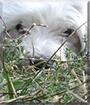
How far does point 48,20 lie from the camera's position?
3340mm

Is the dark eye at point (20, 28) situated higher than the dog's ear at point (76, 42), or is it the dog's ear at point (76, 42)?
the dark eye at point (20, 28)

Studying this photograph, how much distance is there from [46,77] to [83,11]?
2162 mm

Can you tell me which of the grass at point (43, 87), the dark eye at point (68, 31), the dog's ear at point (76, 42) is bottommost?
the grass at point (43, 87)

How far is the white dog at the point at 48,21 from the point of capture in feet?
11.0

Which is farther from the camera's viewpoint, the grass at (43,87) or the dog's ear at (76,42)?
the dog's ear at (76,42)

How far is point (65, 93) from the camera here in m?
1.16

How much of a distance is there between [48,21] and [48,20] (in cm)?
2

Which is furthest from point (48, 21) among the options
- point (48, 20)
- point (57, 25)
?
point (57, 25)

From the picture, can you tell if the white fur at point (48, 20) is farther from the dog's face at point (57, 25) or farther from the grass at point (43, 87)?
the grass at point (43, 87)

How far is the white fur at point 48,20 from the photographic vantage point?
3344mm

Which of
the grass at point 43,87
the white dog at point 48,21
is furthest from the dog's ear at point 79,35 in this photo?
the grass at point 43,87

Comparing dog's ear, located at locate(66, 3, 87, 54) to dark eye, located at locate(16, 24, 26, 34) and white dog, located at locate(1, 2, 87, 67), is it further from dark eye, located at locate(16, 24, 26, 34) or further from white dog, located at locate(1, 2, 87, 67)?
dark eye, located at locate(16, 24, 26, 34)

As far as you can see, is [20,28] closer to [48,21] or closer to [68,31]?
[48,21]

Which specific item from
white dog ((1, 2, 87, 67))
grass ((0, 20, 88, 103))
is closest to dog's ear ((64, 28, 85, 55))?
white dog ((1, 2, 87, 67))
